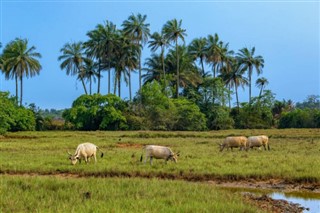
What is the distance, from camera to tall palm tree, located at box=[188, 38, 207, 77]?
75.2 meters

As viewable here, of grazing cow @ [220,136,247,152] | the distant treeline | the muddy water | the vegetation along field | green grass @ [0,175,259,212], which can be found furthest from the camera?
the distant treeline

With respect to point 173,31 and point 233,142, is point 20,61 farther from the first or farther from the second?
point 233,142

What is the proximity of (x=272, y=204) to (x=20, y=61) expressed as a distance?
5439 centimetres

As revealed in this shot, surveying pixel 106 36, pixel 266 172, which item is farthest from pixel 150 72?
pixel 266 172

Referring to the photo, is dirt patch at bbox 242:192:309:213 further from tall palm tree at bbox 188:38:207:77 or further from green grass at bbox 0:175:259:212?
tall palm tree at bbox 188:38:207:77

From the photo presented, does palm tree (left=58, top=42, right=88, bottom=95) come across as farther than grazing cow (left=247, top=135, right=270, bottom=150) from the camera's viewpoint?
Yes

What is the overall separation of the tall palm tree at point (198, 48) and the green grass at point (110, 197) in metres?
63.1

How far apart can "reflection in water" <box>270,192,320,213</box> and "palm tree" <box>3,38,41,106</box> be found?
52817 millimetres

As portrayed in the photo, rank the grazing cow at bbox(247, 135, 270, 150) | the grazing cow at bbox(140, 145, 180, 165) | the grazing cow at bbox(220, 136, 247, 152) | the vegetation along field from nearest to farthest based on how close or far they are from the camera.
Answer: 1. the vegetation along field
2. the grazing cow at bbox(140, 145, 180, 165)
3. the grazing cow at bbox(220, 136, 247, 152)
4. the grazing cow at bbox(247, 135, 270, 150)

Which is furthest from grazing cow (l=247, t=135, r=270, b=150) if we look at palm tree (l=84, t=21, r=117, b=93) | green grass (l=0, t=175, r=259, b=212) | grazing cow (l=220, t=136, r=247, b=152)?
palm tree (l=84, t=21, r=117, b=93)

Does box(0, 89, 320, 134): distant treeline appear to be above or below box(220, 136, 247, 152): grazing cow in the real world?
above

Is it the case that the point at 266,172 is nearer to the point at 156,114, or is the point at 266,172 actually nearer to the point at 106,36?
the point at 156,114

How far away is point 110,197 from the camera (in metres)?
11.2

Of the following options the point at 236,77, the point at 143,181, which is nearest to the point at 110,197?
the point at 143,181
